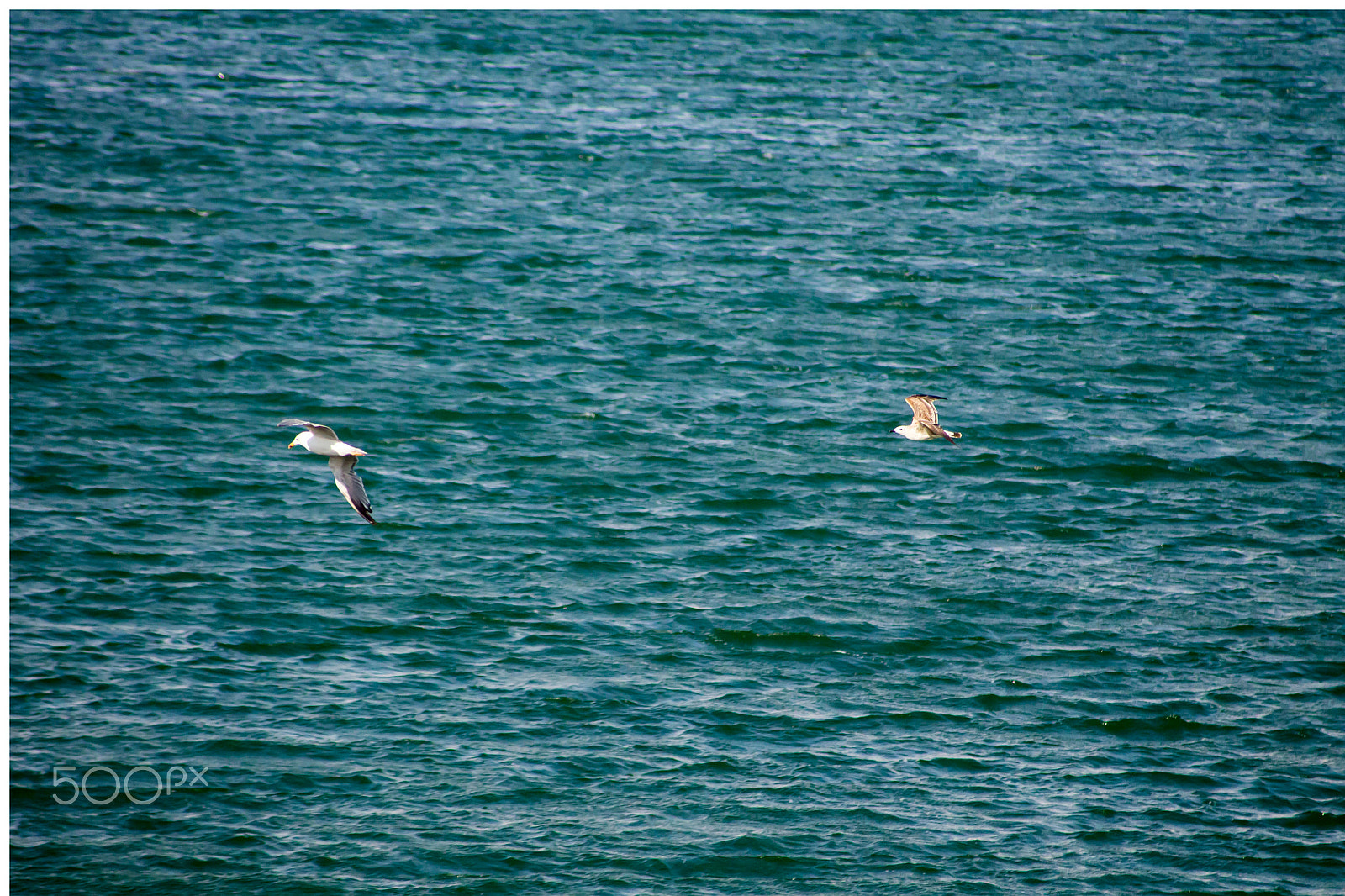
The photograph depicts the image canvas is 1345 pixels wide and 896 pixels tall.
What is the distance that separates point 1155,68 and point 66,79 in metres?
40.9

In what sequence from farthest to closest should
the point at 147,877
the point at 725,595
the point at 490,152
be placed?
the point at 490,152, the point at 725,595, the point at 147,877

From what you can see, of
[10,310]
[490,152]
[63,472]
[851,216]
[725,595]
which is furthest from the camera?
[490,152]

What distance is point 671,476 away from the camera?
3056cm

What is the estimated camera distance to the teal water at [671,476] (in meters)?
21.7

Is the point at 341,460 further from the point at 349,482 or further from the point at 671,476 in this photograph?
the point at 671,476

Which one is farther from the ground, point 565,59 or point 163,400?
point 565,59

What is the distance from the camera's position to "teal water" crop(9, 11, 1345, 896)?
21656 mm

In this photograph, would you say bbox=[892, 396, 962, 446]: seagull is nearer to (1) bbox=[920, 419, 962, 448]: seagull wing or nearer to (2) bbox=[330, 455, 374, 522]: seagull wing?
(1) bbox=[920, 419, 962, 448]: seagull wing

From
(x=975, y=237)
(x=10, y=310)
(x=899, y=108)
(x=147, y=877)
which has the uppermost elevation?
(x=899, y=108)

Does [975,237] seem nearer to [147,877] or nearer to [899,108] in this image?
[899,108]

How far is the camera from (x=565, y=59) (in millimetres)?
54062

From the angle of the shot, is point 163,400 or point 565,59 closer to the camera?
point 163,400

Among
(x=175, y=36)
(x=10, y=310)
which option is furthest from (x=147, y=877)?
(x=175, y=36)

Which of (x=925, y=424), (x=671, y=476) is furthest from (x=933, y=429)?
(x=671, y=476)
